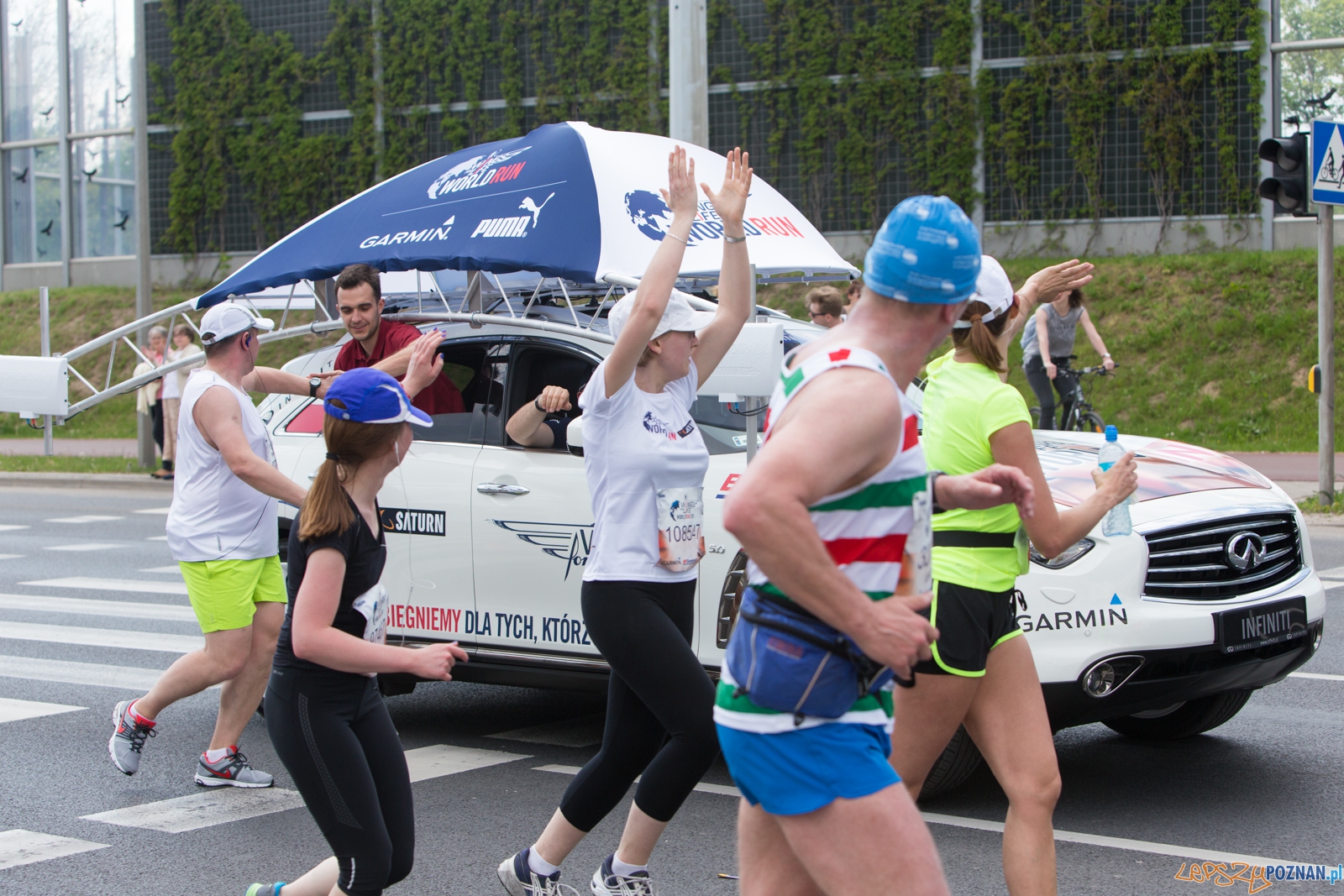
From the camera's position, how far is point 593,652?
228 inches

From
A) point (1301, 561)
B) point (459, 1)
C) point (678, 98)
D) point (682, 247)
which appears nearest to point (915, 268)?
point (682, 247)

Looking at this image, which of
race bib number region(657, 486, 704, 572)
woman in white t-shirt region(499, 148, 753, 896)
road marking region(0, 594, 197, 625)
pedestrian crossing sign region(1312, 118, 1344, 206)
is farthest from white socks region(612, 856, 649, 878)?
pedestrian crossing sign region(1312, 118, 1344, 206)

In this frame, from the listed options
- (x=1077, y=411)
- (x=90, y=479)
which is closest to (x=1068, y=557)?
(x=1077, y=411)

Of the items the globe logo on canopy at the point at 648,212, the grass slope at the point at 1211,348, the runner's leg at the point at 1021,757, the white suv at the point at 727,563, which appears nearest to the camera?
the runner's leg at the point at 1021,757

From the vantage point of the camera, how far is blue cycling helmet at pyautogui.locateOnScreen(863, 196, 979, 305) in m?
2.55

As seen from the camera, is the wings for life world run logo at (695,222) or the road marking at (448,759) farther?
the wings for life world run logo at (695,222)

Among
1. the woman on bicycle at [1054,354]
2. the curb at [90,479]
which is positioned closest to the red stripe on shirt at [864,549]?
the woman on bicycle at [1054,354]

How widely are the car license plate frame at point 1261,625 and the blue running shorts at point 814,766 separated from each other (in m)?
2.75

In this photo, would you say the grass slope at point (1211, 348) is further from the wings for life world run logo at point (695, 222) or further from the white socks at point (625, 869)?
the white socks at point (625, 869)

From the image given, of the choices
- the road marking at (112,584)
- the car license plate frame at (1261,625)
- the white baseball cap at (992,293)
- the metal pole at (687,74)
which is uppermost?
the metal pole at (687,74)

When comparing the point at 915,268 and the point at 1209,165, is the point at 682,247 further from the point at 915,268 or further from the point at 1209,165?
the point at 1209,165

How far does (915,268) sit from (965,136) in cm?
2137

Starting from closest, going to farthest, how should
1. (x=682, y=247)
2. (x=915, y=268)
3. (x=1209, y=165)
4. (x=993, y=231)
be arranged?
(x=915, y=268) < (x=682, y=247) < (x=1209, y=165) < (x=993, y=231)

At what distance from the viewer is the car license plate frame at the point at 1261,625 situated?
4910 millimetres
